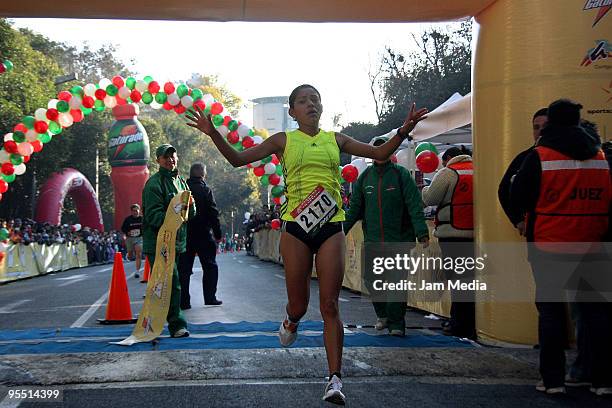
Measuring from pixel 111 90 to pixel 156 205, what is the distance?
12971 mm

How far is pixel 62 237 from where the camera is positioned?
2948cm

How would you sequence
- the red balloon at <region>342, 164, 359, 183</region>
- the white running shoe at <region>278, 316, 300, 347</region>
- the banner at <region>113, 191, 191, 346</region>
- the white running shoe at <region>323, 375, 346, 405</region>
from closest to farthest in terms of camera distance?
the white running shoe at <region>323, 375, 346, 405</region>, the white running shoe at <region>278, 316, 300, 347</region>, the banner at <region>113, 191, 191, 346</region>, the red balloon at <region>342, 164, 359, 183</region>

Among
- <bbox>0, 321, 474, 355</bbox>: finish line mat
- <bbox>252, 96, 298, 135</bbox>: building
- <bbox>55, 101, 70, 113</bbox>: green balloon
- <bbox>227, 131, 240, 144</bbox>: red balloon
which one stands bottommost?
<bbox>0, 321, 474, 355</bbox>: finish line mat

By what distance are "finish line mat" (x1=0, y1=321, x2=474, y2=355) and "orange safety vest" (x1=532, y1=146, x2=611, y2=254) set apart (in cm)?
202

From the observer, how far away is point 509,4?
6.71 meters

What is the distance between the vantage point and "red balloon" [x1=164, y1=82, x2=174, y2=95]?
62.2 feet

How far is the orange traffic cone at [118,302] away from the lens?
345 inches

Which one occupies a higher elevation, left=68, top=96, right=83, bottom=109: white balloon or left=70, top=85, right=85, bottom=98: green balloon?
left=70, top=85, right=85, bottom=98: green balloon

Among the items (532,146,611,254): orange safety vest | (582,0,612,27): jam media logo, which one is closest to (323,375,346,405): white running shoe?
(532,146,611,254): orange safety vest

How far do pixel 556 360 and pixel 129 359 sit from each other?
10.5 ft

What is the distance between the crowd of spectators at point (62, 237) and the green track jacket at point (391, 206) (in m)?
16.3

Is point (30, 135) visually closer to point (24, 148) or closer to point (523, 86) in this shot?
point (24, 148)

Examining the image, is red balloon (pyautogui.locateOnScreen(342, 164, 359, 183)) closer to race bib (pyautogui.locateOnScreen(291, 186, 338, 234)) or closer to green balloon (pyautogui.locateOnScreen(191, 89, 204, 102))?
green balloon (pyautogui.locateOnScreen(191, 89, 204, 102))

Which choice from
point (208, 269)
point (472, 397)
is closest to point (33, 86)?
point (208, 269)
